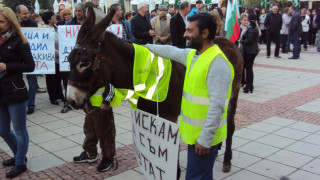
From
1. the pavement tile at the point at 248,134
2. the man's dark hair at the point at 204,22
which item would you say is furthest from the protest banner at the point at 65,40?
the man's dark hair at the point at 204,22

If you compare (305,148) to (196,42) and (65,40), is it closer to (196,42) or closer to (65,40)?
(196,42)

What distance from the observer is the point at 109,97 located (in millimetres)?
3812

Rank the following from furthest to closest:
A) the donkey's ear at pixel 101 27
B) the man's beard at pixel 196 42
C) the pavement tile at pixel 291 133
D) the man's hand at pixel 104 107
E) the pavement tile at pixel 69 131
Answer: the pavement tile at pixel 69 131 → the pavement tile at pixel 291 133 → the man's hand at pixel 104 107 → the donkey's ear at pixel 101 27 → the man's beard at pixel 196 42

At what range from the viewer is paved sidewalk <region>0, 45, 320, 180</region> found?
169 inches

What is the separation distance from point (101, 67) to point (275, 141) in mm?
3528

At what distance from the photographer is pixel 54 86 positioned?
777 centimetres

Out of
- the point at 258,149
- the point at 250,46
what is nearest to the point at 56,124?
the point at 258,149

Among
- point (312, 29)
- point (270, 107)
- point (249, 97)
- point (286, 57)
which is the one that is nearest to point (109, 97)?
point (270, 107)

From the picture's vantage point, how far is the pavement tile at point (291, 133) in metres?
5.49

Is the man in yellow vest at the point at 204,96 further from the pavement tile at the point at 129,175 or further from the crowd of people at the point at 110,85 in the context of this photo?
the pavement tile at the point at 129,175

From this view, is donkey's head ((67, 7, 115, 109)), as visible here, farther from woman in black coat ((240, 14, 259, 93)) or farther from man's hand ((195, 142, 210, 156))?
woman in black coat ((240, 14, 259, 93))

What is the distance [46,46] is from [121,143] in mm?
3193

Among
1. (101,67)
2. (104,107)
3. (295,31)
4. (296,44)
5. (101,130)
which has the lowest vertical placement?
(101,130)

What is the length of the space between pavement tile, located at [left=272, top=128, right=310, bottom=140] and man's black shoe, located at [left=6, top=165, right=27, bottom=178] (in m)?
3.96
